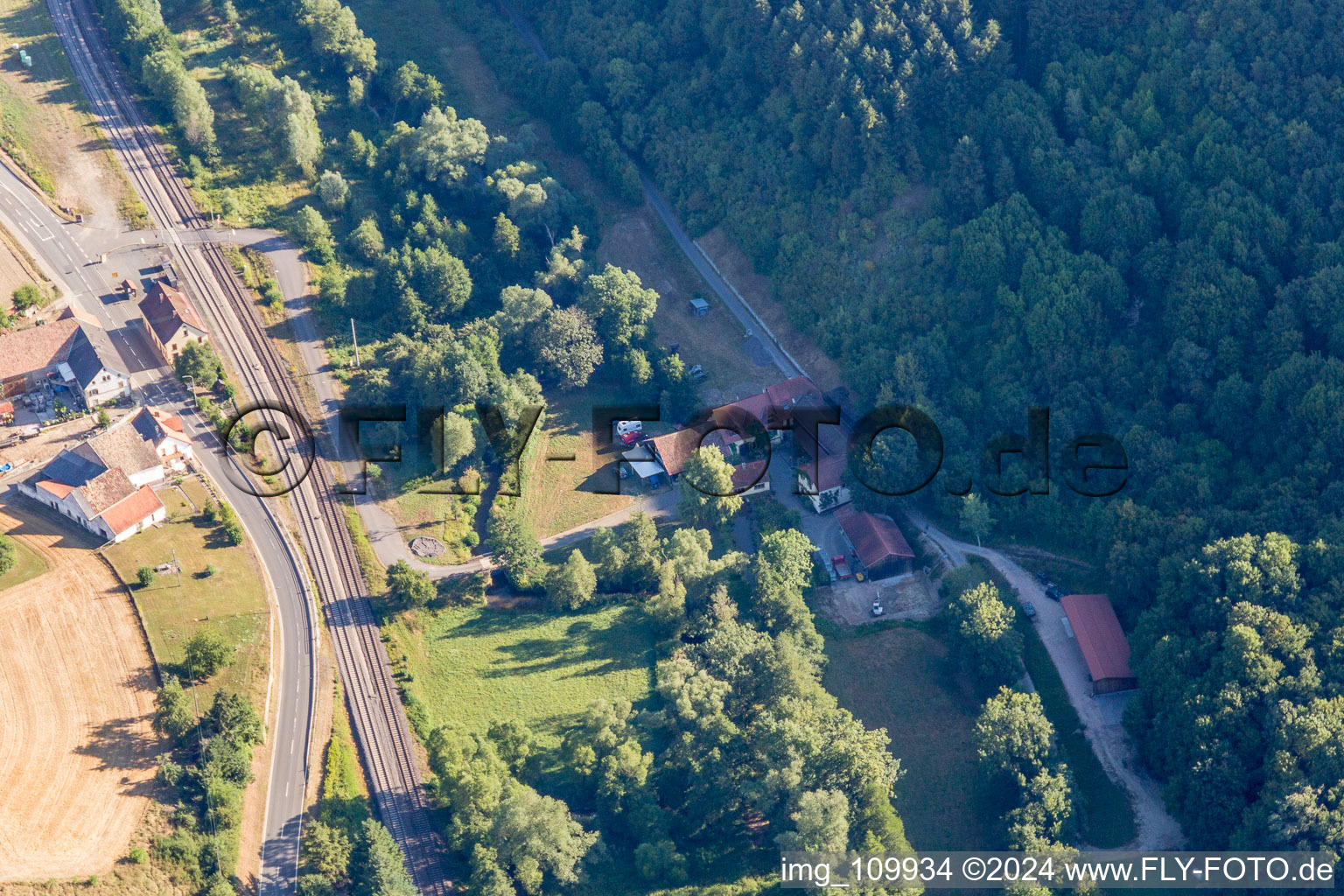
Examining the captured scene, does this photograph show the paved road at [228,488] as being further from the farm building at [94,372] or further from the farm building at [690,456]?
the farm building at [690,456]

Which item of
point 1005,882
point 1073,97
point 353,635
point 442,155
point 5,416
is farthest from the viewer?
point 442,155

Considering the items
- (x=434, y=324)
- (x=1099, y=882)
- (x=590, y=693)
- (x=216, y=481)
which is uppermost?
(x=434, y=324)

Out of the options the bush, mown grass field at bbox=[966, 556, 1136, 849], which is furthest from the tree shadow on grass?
the bush

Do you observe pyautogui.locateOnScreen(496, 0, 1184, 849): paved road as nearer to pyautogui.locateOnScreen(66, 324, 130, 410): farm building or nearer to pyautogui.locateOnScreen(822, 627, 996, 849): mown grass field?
pyautogui.locateOnScreen(822, 627, 996, 849): mown grass field

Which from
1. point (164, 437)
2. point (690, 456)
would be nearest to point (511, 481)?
point (690, 456)

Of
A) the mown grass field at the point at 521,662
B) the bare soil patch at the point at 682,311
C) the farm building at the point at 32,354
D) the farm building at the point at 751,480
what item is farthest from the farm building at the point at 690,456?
the farm building at the point at 32,354

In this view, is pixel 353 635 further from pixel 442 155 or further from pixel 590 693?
pixel 442 155

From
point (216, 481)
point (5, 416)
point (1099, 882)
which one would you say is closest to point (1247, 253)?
point (1099, 882)
